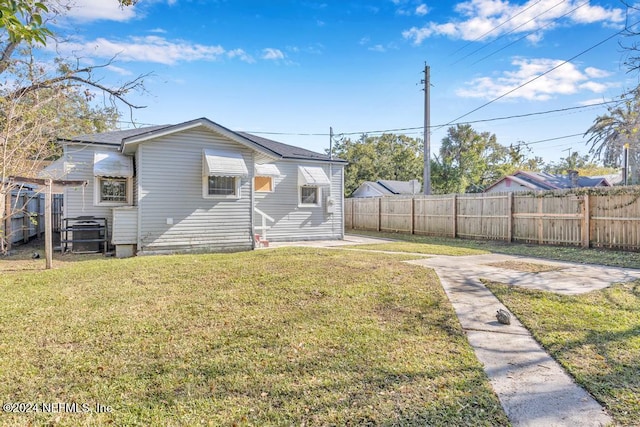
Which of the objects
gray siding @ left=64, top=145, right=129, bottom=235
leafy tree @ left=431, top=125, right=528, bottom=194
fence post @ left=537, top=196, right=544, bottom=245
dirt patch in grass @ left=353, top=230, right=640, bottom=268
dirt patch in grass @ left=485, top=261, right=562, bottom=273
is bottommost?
dirt patch in grass @ left=485, top=261, right=562, bottom=273

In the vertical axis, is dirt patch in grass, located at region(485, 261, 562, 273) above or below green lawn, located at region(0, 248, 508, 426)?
above

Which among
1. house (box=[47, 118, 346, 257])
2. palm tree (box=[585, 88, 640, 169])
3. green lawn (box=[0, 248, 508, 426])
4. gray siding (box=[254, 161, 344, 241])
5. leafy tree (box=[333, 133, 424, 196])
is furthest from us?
leafy tree (box=[333, 133, 424, 196])

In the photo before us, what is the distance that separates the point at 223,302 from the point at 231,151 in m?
6.63

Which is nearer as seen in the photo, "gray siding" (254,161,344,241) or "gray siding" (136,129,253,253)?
"gray siding" (136,129,253,253)

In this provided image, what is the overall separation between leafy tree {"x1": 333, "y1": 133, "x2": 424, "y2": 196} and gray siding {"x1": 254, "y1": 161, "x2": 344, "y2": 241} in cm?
1967

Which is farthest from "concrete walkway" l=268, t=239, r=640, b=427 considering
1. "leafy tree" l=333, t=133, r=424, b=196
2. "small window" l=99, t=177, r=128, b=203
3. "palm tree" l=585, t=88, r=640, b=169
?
"leafy tree" l=333, t=133, r=424, b=196

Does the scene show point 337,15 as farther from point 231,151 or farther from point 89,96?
point 89,96

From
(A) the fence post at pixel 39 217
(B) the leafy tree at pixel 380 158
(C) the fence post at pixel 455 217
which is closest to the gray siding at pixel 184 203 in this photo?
(A) the fence post at pixel 39 217

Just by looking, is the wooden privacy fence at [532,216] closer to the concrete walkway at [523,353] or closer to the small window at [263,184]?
the concrete walkway at [523,353]

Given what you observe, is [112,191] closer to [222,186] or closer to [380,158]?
[222,186]

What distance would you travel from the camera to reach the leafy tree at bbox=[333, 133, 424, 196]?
3550cm

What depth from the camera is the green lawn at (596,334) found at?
2.66m

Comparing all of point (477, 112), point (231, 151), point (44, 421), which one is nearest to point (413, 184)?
point (477, 112)

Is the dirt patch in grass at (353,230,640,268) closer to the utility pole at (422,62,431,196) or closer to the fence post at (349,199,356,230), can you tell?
the utility pole at (422,62,431,196)
